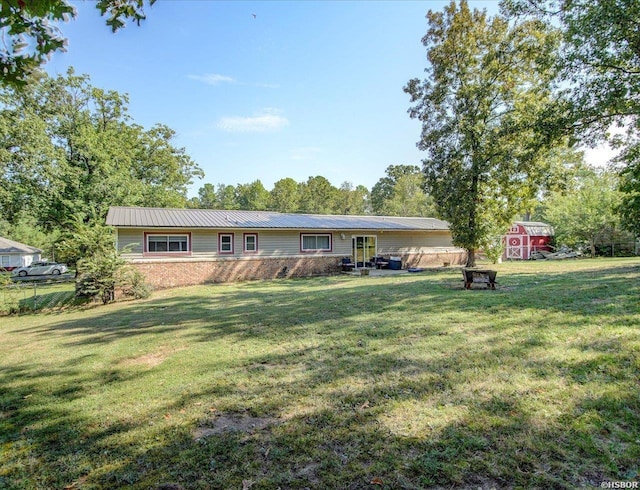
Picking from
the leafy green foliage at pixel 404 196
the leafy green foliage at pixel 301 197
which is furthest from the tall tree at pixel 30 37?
the leafy green foliage at pixel 301 197

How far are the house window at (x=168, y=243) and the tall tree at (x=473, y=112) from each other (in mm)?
12290

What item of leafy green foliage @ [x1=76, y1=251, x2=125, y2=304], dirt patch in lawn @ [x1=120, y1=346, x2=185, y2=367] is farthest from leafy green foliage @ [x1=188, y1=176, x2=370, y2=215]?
dirt patch in lawn @ [x1=120, y1=346, x2=185, y2=367]

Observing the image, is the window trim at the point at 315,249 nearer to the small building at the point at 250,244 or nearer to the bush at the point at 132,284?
the small building at the point at 250,244

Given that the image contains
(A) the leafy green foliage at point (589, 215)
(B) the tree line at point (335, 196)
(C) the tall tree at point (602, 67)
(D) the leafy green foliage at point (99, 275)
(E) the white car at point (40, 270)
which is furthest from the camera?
(B) the tree line at point (335, 196)

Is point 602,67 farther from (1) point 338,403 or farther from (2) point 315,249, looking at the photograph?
(2) point 315,249

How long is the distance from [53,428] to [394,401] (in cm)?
348

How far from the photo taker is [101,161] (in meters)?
20.8

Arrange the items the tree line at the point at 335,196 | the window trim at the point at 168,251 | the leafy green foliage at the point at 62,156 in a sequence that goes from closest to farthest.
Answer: the window trim at the point at 168,251 → the leafy green foliage at the point at 62,156 → the tree line at the point at 335,196

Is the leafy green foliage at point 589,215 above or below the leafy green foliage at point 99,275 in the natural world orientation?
above

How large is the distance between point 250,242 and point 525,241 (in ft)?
87.0

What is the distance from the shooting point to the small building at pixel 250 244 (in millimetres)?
15617

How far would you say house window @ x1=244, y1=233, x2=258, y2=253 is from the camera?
18.1 m

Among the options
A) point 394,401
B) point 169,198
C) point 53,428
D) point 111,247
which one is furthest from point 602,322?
point 169,198

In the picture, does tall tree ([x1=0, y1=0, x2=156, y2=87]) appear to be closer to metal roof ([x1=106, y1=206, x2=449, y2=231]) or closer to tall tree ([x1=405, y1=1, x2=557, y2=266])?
metal roof ([x1=106, y1=206, x2=449, y2=231])
